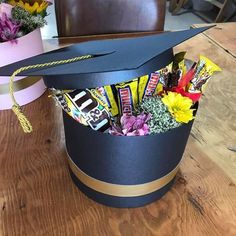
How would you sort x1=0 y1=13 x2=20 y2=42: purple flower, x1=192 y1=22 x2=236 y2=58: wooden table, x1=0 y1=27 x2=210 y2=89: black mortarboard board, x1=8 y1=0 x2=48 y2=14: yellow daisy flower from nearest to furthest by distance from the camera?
1. x1=0 y1=27 x2=210 y2=89: black mortarboard board
2. x1=0 y1=13 x2=20 y2=42: purple flower
3. x1=8 y1=0 x2=48 y2=14: yellow daisy flower
4. x1=192 y1=22 x2=236 y2=58: wooden table

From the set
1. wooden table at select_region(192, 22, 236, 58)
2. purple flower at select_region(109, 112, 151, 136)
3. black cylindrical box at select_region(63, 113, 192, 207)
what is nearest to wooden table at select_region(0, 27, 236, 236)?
black cylindrical box at select_region(63, 113, 192, 207)

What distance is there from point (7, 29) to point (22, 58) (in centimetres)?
8

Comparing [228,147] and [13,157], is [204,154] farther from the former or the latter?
[13,157]

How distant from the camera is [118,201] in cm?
59

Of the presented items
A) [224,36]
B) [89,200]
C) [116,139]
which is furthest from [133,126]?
[224,36]

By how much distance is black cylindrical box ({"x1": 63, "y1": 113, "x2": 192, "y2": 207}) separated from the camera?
50 cm

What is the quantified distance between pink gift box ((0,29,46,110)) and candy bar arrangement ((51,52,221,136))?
281mm

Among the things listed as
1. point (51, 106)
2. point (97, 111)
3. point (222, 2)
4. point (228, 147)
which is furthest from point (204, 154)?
point (222, 2)

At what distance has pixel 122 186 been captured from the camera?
1.83ft

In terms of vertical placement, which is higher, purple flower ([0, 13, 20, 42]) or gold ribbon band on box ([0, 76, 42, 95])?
purple flower ([0, 13, 20, 42])

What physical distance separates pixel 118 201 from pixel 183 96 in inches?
8.8

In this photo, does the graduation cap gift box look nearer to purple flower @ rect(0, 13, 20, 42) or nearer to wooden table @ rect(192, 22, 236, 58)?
purple flower @ rect(0, 13, 20, 42)

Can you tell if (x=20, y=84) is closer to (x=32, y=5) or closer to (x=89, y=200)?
(x=32, y=5)

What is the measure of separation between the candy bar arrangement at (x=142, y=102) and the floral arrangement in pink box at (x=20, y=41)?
281 mm
